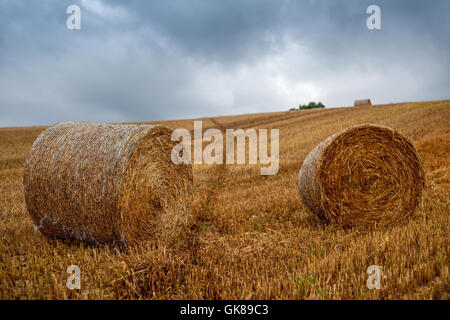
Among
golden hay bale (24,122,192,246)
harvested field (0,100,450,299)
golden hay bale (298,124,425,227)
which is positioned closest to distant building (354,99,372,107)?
harvested field (0,100,450,299)

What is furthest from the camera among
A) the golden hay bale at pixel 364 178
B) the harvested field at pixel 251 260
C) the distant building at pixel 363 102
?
the distant building at pixel 363 102

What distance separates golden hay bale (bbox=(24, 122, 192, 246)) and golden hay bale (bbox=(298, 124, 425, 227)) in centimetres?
269

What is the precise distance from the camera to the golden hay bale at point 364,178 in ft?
16.7

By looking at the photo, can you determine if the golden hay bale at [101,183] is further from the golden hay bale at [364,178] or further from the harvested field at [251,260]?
the golden hay bale at [364,178]

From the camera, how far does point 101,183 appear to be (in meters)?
4.08

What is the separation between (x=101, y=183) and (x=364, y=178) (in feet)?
14.5

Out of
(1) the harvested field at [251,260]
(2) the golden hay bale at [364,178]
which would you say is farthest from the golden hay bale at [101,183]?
(2) the golden hay bale at [364,178]

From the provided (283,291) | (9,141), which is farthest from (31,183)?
(9,141)

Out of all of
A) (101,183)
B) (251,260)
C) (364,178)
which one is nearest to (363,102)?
(364,178)

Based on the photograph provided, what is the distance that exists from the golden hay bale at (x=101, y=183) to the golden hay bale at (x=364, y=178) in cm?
269

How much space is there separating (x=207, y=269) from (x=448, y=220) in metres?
3.83

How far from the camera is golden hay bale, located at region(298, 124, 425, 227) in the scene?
5.08m

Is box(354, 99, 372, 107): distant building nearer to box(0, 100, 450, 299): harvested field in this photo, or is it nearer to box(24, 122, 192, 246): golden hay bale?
box(0, 100, 450, 299): harvested field

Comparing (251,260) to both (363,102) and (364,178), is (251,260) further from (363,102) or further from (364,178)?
(363,102)
